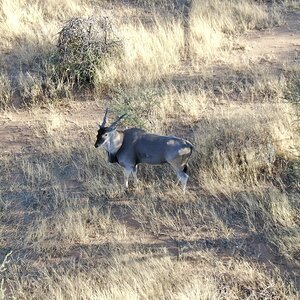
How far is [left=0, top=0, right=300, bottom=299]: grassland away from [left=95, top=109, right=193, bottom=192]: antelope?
0.42m

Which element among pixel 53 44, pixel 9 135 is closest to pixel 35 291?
pixel 9 135

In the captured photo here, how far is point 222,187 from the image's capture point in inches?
307

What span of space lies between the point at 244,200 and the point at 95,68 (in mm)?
4762

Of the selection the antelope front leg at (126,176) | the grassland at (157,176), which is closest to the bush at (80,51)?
the grassland at (157,176)

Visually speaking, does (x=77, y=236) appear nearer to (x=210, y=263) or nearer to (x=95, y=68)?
(x=210, y=263)

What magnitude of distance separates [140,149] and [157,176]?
719 mm

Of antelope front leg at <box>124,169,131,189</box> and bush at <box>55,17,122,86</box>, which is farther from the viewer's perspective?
bush at <box>55,17,122,86</box>

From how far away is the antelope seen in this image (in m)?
7.45

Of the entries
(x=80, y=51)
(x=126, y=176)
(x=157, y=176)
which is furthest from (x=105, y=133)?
(x=80, y=51)

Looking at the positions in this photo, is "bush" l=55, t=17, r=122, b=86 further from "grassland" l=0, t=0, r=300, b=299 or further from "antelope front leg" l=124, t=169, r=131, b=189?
"antelope front leg" l=124, t=169, r=131, b=189

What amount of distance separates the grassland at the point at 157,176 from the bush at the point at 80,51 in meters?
0.22

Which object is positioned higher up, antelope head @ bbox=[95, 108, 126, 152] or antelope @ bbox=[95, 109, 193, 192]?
antelope head @ bbox=[95, 108, 126, 152]

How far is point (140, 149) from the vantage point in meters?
7.68

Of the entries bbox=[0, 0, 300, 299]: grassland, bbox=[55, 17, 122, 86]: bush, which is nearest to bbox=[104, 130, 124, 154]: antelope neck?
bbox=[0, 0, 300, 299]: grassland
